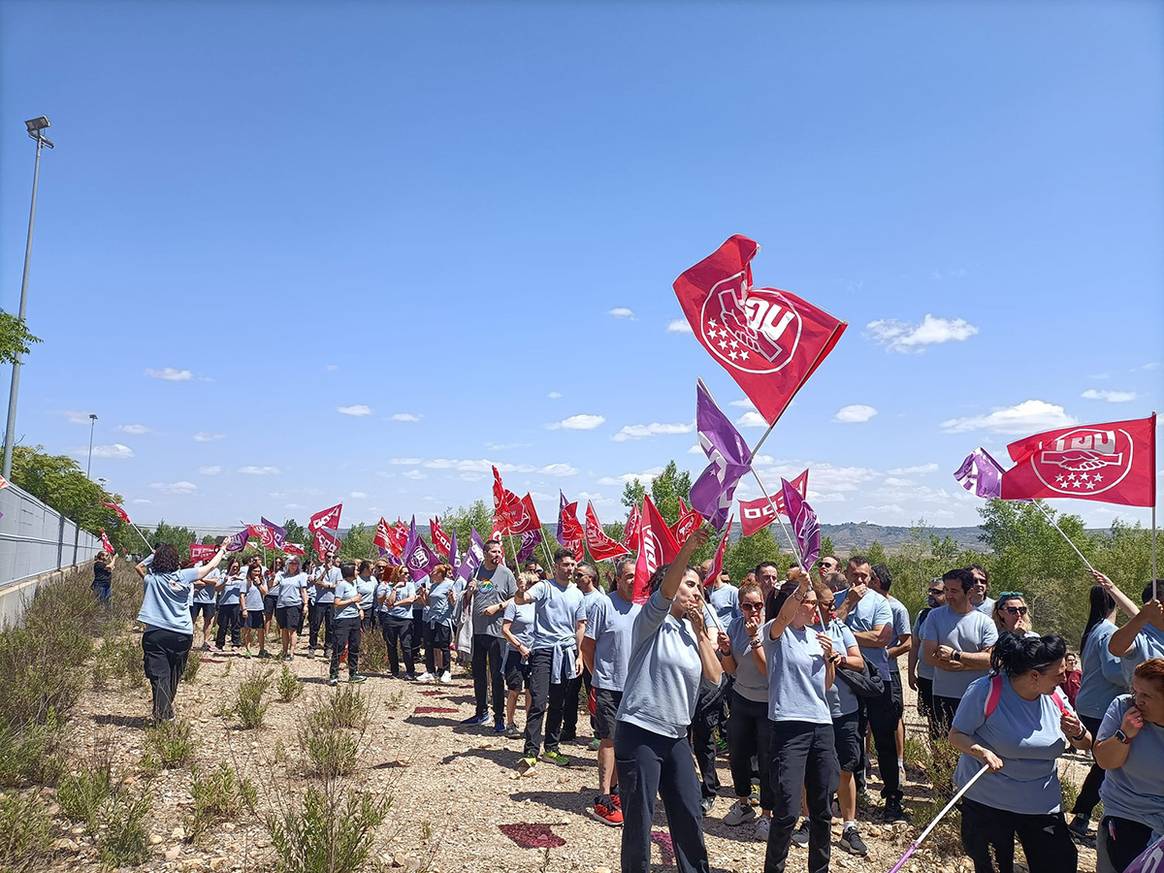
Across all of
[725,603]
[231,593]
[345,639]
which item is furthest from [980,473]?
[231,593]

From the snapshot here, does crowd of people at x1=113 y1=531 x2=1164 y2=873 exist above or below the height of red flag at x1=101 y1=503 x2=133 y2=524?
below

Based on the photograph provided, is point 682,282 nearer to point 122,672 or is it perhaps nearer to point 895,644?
point 895,644

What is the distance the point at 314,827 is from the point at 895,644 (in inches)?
224

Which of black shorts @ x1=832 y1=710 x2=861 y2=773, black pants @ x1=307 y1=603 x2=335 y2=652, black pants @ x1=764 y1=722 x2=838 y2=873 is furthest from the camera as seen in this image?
black pants @ x1=307 y1=603 x2=335 y2=652

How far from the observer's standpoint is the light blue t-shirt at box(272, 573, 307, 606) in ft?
53.8

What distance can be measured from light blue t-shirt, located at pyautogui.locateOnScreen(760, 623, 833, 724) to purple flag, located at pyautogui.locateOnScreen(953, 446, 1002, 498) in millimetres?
6404

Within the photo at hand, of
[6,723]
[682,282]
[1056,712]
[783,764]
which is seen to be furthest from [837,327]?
[6,723]

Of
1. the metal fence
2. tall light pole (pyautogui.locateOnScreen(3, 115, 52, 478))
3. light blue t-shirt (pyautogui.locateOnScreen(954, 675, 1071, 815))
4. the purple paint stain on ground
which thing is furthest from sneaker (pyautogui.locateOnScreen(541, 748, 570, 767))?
tall light pole (pyautogui.locateOnScreen(3, 115, 52, 478))

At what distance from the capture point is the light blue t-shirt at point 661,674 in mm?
4531

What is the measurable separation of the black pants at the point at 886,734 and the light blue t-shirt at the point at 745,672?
1282 millimetres

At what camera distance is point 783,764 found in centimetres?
496

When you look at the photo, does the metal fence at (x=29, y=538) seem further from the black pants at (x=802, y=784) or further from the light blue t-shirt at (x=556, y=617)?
the black pants at (x=802, y=784)

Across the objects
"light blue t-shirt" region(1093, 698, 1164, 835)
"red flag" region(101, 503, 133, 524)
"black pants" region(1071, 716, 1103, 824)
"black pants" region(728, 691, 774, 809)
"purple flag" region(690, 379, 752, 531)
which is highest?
"red flag" region(101, 503, 133, 524)

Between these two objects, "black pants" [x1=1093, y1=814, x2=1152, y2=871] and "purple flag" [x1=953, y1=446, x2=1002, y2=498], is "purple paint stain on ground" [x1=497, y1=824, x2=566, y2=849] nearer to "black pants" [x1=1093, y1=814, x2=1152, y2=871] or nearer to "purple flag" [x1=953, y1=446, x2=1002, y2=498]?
"black pants" [x1=1093, y1=814, x2=1152, y2=871]
